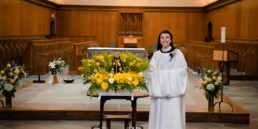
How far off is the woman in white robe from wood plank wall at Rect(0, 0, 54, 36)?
11839 mm

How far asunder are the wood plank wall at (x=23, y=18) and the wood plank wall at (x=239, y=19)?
9488 mm

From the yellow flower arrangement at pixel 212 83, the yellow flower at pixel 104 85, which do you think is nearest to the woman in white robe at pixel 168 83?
the yellow flower at pixel 104 85

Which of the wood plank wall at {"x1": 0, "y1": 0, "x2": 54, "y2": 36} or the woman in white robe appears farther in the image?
the wood plank wall at {"x1": 0, "y1": 0, "x2": 54, "y2": 36}

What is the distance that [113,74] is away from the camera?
5.70 metres

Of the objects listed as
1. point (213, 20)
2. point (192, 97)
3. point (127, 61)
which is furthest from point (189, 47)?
point (127, 61)

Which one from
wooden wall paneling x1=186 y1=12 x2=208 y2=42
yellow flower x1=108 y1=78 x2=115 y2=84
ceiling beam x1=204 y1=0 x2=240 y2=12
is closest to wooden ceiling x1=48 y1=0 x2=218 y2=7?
wooden wall paneling x1=186 y1=12 x2=208 y2=42

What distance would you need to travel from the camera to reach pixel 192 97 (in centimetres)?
946

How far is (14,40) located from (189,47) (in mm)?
7747

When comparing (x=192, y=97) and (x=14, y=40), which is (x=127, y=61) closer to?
(x=192, y=97)

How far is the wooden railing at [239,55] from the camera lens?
14148 mm

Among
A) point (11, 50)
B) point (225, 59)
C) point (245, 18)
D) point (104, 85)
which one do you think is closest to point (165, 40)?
point (104, 85)

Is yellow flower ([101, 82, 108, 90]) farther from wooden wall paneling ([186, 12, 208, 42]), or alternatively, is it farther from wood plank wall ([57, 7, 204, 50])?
wooden wall paneling ([186, 12, 208, 42])

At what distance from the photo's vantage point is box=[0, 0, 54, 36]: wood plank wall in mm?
16172

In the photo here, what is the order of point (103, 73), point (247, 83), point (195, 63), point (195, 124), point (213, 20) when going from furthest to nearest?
point (213, 20)
point (195, 63)
point (247, 83)
point (195, 124)
point (103, 73)
